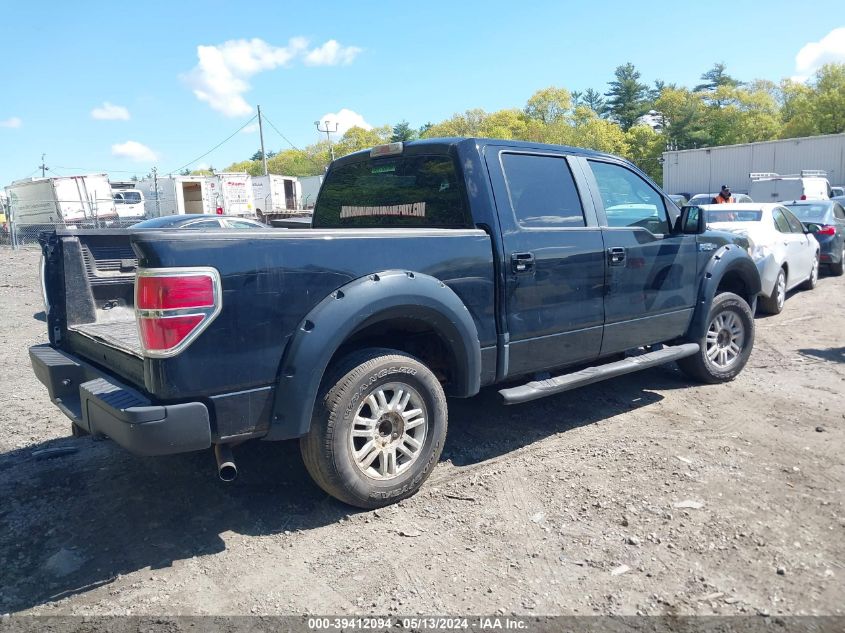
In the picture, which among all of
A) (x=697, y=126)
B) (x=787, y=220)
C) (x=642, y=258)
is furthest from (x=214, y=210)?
(x=697, y=126)

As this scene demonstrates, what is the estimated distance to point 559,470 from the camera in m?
4.14

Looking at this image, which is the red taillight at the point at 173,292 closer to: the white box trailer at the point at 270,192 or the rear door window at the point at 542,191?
the rear door window at the point at 542,191

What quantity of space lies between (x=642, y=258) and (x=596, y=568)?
8.70 feet

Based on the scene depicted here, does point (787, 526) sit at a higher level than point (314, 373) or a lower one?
lower

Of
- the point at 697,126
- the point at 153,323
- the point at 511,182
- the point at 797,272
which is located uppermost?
the point at 697,126

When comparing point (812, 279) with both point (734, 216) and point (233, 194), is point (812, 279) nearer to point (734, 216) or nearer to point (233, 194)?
point (734, 216)

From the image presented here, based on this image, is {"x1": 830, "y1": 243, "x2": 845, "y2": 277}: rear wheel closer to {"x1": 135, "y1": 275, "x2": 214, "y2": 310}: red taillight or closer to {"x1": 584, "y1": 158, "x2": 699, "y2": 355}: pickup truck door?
{"x1": 584, "y1": 158, "x2": 699, "y2": 355}: pickup truck door

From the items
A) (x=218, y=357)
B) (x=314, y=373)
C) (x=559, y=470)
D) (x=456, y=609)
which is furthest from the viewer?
(x=559, y=470)

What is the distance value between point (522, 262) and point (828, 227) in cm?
1109

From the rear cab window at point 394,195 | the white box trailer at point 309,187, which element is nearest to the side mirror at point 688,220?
the rear cab window at point 394,195

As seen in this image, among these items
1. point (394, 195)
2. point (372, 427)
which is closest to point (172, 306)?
point (372, 427)

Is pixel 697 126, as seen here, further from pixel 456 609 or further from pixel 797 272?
pixel 456 609

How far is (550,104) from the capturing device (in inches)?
2719

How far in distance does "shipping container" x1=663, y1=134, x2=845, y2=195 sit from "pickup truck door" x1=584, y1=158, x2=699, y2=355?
97.9 ft
